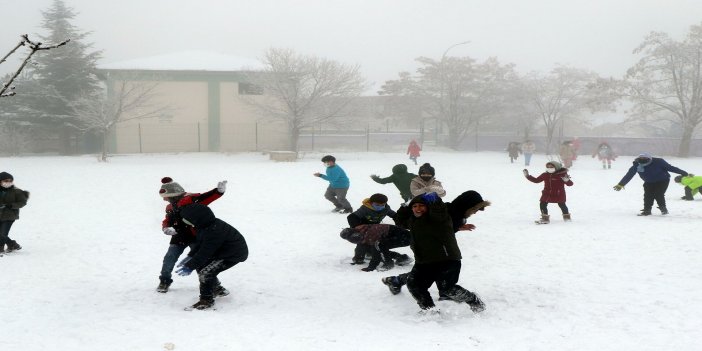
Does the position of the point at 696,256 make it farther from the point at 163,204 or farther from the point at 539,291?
the point at 163,204

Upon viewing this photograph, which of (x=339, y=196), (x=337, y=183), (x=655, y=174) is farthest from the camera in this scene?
(x=339, y=196)

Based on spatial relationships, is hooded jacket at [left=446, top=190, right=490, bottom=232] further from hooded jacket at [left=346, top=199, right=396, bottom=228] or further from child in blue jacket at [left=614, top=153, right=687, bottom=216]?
child in blue jacket at [left=614, top=153, right=687, bottom=216]

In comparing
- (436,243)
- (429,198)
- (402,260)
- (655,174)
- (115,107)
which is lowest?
(402,260)

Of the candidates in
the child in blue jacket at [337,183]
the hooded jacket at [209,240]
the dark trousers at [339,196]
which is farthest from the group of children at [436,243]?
the dark trousers at [339,196]

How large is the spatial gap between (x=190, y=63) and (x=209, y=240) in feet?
123

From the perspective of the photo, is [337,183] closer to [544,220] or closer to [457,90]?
[544,220]

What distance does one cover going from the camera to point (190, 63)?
135ft

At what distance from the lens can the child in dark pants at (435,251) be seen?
18.9 ft

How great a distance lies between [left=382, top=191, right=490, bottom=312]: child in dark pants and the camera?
18.9 feet

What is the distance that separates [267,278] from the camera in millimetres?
7559

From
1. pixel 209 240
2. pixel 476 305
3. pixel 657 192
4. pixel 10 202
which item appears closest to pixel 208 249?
pixel 209 240

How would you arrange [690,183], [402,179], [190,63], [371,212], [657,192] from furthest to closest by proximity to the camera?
[190,63]
[690,183]
[657,192]
[402,179]
[371,212]

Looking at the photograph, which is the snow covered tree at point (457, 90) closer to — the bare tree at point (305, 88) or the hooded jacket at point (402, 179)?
the bare tree at point (305, 88)

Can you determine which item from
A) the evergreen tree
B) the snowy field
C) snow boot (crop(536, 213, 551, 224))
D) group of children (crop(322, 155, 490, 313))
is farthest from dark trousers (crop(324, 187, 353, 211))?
the evergreen tree
